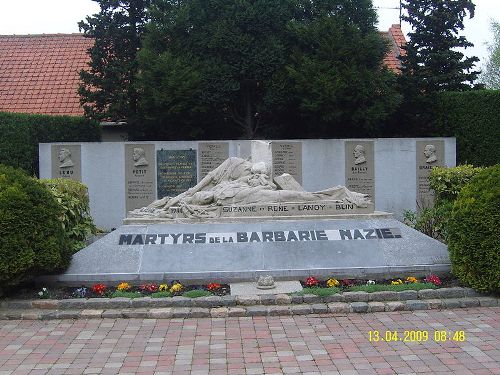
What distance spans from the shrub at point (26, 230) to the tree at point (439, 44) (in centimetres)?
1290

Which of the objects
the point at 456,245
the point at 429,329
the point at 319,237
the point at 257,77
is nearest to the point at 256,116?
the point at 257,77

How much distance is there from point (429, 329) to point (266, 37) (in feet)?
37.7

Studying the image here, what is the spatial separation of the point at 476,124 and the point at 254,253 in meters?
10.3

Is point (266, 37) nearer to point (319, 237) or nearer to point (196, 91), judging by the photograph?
point (196, 91)

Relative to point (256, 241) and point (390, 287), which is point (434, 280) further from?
point (256, 241)

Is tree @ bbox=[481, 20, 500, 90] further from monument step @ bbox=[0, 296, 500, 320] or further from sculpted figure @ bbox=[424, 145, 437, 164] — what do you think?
monument step @ bbox=[0, 296, 500, 320]

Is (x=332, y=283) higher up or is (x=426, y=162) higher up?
(x=426, y=162)

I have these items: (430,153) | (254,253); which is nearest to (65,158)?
(254,253)

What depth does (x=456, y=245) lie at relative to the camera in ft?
25.7

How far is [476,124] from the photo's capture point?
1614 cm

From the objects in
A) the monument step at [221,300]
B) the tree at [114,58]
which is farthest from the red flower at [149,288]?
the tree at [114,58]

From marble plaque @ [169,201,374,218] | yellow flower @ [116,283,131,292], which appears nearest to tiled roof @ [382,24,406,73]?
marble plaque @ [169,201,374,218]

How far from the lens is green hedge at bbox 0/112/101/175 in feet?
47.9

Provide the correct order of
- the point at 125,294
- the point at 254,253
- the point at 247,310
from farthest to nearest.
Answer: the point at 254,253 < the point at 125,294 < the point at 247,310
